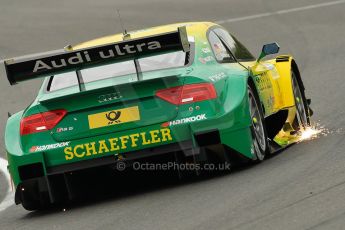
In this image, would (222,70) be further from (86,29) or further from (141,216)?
(86,29)

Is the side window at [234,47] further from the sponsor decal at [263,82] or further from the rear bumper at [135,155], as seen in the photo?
the rear bumper at [135,155]

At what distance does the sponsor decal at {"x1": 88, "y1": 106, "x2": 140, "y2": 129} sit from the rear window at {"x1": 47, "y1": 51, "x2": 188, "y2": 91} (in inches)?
16.2

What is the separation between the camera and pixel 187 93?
8.79 meters

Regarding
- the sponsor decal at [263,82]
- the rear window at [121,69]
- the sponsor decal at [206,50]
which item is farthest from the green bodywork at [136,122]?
the sponsor decal at [263,82]

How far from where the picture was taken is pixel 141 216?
7922 millimetres

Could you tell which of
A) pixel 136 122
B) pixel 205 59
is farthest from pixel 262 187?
pixel 205 59

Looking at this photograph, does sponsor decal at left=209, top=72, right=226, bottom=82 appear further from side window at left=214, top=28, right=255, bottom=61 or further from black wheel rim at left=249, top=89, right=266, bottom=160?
side window at left=214, top=28, right=255, bottom=61

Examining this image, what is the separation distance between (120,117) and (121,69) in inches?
26.2

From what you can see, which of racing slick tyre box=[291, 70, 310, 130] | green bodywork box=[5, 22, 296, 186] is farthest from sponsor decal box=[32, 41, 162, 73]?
racing slick tyre box=[291, 70, 310, 130]

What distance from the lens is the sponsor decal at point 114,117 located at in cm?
876

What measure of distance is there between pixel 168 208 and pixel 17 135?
1.63 meters

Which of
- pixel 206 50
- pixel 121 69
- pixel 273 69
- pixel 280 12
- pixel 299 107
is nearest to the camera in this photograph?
pixel 121 69

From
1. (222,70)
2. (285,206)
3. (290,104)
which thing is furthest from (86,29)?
(285,206)

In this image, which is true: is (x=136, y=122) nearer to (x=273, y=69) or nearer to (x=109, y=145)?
(x=109, y=145)
